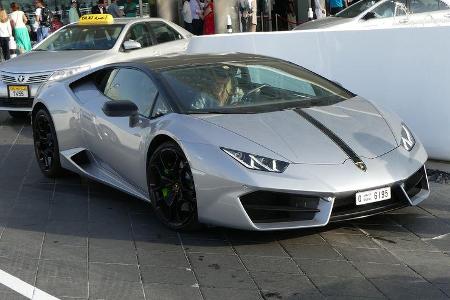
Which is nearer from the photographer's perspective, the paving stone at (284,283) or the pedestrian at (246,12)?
the paving stone at (284,283)

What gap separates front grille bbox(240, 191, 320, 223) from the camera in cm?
483

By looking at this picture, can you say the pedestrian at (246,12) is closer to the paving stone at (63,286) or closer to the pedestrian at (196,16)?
the pedestrian at (196,16)

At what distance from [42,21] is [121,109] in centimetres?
1830

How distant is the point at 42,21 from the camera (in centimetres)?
2298

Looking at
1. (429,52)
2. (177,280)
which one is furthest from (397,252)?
(429,52)

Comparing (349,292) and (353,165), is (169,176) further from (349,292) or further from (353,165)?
(349,292)

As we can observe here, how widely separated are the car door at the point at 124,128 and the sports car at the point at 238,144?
12 millimetres

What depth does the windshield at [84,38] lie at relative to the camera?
1178 cm

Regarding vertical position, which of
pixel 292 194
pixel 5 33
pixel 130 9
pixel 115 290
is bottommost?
pixel 115 290

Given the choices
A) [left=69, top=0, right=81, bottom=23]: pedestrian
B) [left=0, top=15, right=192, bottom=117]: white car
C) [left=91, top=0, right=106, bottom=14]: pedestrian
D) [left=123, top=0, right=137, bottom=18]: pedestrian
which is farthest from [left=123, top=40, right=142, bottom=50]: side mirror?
[left=91, top=0, right=106, bottom=14]: pedestrian

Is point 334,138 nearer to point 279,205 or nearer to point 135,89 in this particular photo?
point 279,205

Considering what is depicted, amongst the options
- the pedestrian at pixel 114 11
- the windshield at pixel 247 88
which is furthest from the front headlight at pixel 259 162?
the pedestrian at pixel 114 11

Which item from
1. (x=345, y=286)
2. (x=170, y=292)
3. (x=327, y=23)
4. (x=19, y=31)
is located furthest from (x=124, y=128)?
(x=19, y=31)

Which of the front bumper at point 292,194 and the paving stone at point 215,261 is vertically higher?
the front bumper at point 292,194
